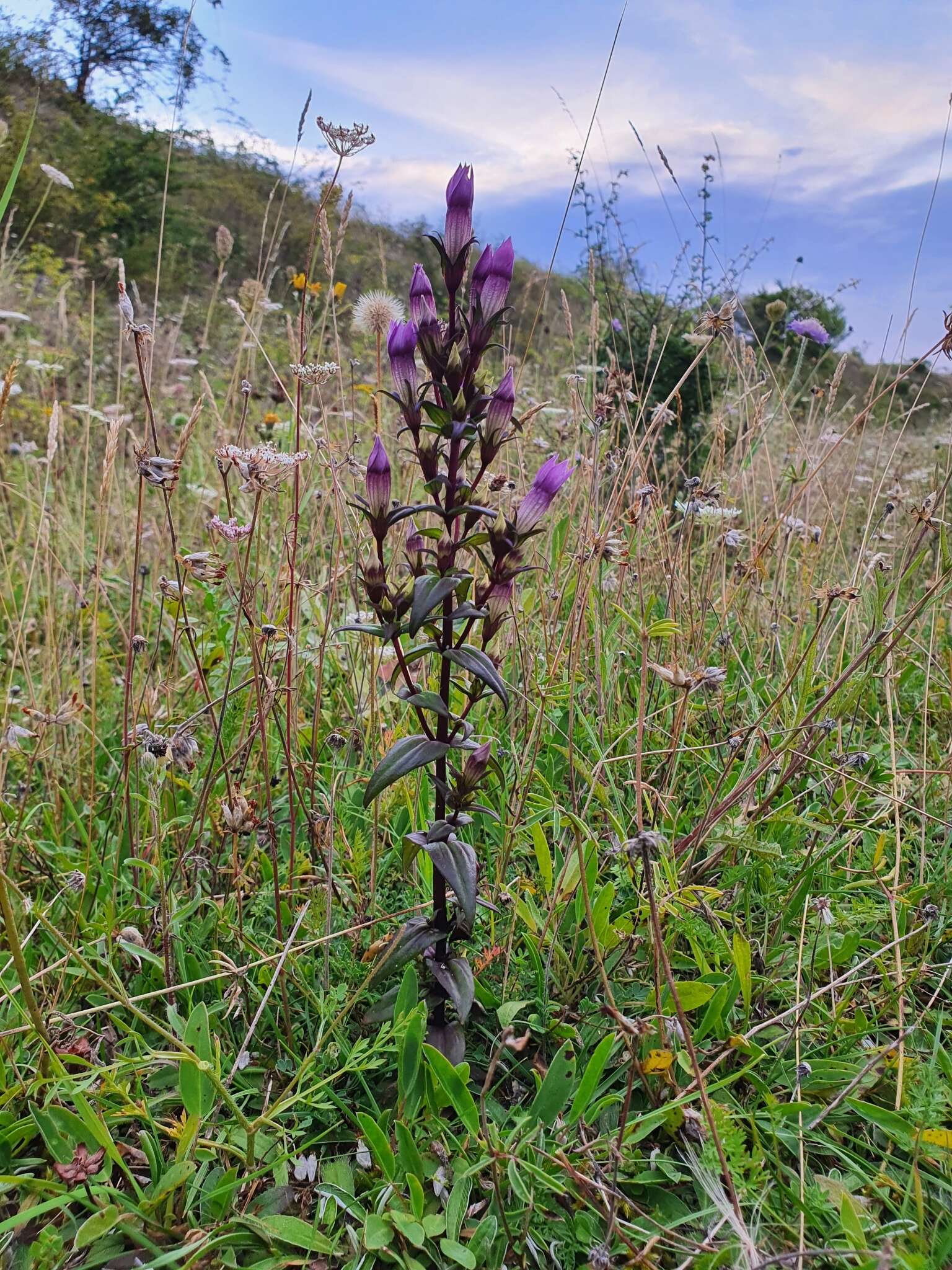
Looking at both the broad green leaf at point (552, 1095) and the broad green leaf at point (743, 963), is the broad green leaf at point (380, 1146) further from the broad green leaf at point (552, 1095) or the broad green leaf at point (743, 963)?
the broad green leaf at point (743, 963)

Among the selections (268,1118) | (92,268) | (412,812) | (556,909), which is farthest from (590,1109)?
(92,268)

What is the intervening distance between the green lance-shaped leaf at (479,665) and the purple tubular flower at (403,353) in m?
0.43

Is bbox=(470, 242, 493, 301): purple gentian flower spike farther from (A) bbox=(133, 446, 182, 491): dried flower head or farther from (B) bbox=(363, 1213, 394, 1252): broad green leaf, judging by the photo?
(B) bbox=(363, 1213, 394, 1252): broad green leaf

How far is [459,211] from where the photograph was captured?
48.7 inches

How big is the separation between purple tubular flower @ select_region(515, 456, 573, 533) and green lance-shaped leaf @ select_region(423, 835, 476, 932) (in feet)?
1.79

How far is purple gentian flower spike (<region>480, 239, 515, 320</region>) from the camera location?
1.23 m

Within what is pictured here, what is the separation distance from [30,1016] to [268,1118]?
0.38m

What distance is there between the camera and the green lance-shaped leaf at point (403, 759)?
123 centimetres

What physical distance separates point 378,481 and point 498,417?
9.0 inches

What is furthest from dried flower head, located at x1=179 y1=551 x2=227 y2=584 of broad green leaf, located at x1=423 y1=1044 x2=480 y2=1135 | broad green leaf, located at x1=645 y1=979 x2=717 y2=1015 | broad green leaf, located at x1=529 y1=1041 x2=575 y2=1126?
broad green leaf, located at x1=645 y1=979 x2=717 y2=1015

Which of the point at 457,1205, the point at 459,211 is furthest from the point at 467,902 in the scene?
the point at 459,211

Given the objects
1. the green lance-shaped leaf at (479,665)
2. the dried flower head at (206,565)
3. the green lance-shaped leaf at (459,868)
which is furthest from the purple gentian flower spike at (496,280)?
the green lance-shaped leaf at (459,868)

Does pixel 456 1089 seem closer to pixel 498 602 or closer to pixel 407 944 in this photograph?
pixel 407 944

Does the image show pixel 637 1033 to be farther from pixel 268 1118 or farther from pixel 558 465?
pixel 558 465
